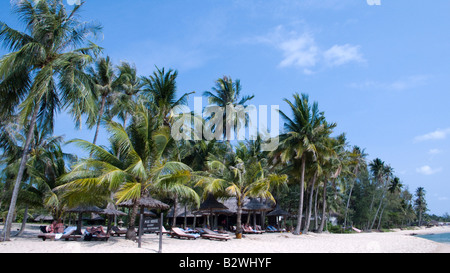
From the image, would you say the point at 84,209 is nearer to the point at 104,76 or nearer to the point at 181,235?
the point at 181,235

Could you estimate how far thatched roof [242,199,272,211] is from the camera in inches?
938

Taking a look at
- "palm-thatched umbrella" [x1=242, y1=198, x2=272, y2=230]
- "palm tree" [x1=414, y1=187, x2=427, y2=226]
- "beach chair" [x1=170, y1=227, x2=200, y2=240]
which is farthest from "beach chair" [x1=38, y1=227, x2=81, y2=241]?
"palm tree" [x1=414, y1=187, x2=427, y2=226]

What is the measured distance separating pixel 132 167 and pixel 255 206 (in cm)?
1539

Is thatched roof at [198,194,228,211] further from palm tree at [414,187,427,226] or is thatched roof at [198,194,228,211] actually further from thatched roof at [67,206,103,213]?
palm tree at [414,187,427,226]

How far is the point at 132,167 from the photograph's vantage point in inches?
471

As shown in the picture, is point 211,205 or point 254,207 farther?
point 254,207

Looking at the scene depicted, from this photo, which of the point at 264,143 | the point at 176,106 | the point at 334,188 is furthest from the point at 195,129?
the point at 334,188

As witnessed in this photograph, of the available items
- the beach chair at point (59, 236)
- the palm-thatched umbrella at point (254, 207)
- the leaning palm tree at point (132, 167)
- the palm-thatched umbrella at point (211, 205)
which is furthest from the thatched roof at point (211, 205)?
the beach chair at point (59, 236)

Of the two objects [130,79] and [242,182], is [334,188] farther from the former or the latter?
[130,79]

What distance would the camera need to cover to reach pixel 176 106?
21328mm

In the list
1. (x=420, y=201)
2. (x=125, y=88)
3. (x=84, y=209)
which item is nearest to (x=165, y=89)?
(x=125, y=88)

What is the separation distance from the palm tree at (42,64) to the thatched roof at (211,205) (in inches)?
413

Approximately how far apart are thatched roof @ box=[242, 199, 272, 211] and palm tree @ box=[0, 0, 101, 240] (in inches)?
619
